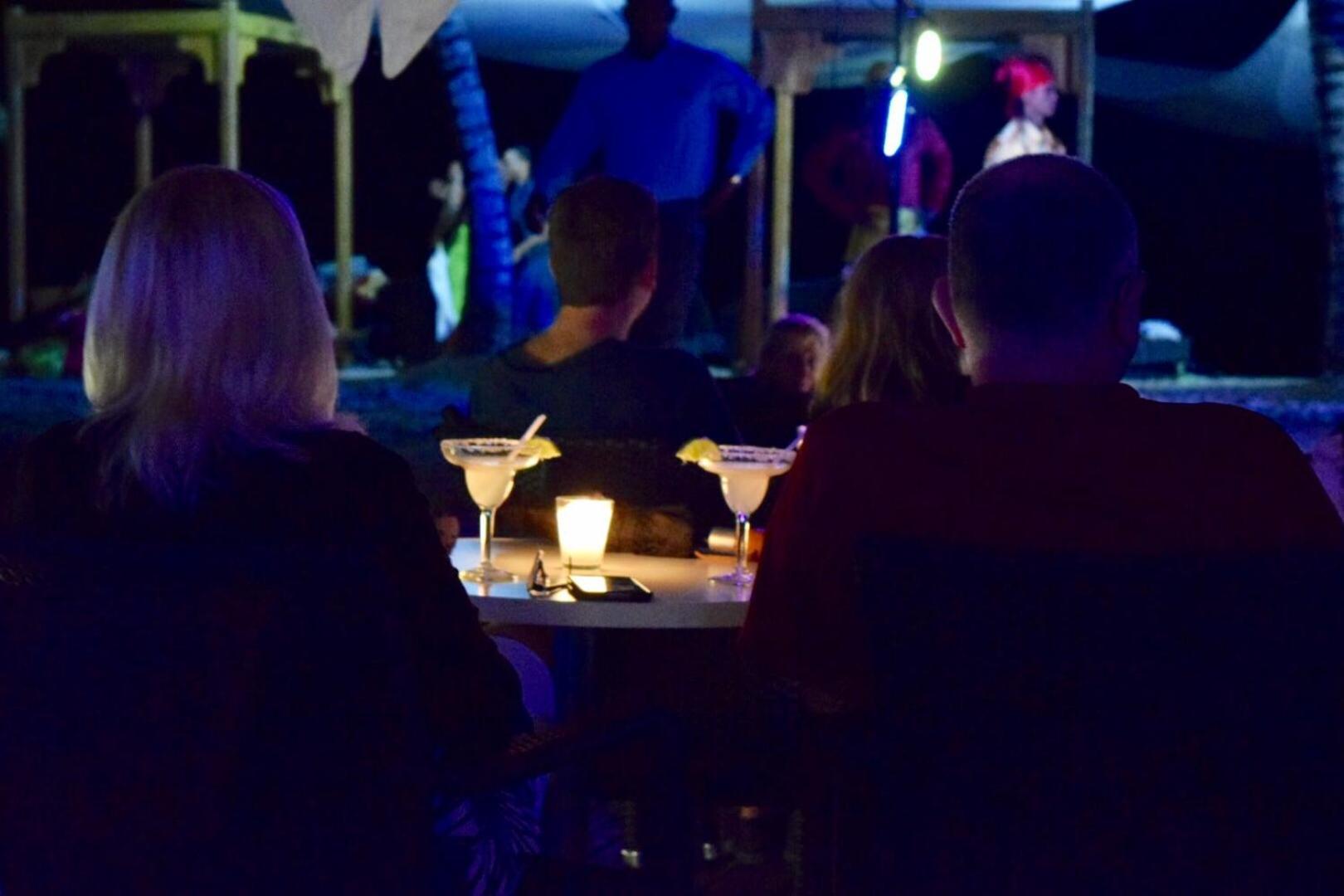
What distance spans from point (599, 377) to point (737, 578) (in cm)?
76

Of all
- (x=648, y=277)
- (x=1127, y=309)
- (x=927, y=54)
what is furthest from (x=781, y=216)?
(x=1127, y=309)

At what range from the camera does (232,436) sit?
5.63 ft

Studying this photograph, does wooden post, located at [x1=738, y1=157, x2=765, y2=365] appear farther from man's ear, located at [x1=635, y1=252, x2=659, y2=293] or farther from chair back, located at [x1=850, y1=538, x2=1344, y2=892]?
chair back, located at [x1=850, y1=538, x2=1344, y2=892]

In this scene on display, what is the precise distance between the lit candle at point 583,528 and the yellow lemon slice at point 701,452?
0.56 feet

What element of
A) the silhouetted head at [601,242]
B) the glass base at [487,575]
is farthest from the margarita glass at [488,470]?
the silhouetted head at [601,242]

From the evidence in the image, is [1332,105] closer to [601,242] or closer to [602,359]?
[601,242]

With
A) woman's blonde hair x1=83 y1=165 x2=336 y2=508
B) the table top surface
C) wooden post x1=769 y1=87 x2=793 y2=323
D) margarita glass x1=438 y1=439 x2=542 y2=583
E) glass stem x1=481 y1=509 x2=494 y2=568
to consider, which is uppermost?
wooden post x1=769 y1=87 x2=793 y2=323

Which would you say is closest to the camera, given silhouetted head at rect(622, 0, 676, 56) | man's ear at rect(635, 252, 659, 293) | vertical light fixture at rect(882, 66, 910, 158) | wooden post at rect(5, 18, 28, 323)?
man's ear at rect(635, 252, 659, 293)

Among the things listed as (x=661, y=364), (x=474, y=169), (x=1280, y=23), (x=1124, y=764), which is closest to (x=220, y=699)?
(x=1124, y=764)

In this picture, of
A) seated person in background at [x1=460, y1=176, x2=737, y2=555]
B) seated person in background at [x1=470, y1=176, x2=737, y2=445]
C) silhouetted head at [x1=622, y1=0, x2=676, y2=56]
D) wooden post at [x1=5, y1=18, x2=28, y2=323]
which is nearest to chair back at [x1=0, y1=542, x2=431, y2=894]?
seated person in background at [x1=460, y1=176, x2=737, y2=555]

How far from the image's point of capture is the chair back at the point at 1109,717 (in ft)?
4.66

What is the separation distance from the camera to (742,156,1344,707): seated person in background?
1629 mm

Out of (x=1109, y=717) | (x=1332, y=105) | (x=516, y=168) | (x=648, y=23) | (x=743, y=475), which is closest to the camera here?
(x=1109, y=717)

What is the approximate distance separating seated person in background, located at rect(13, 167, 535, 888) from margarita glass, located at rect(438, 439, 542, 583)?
2.54 ft
